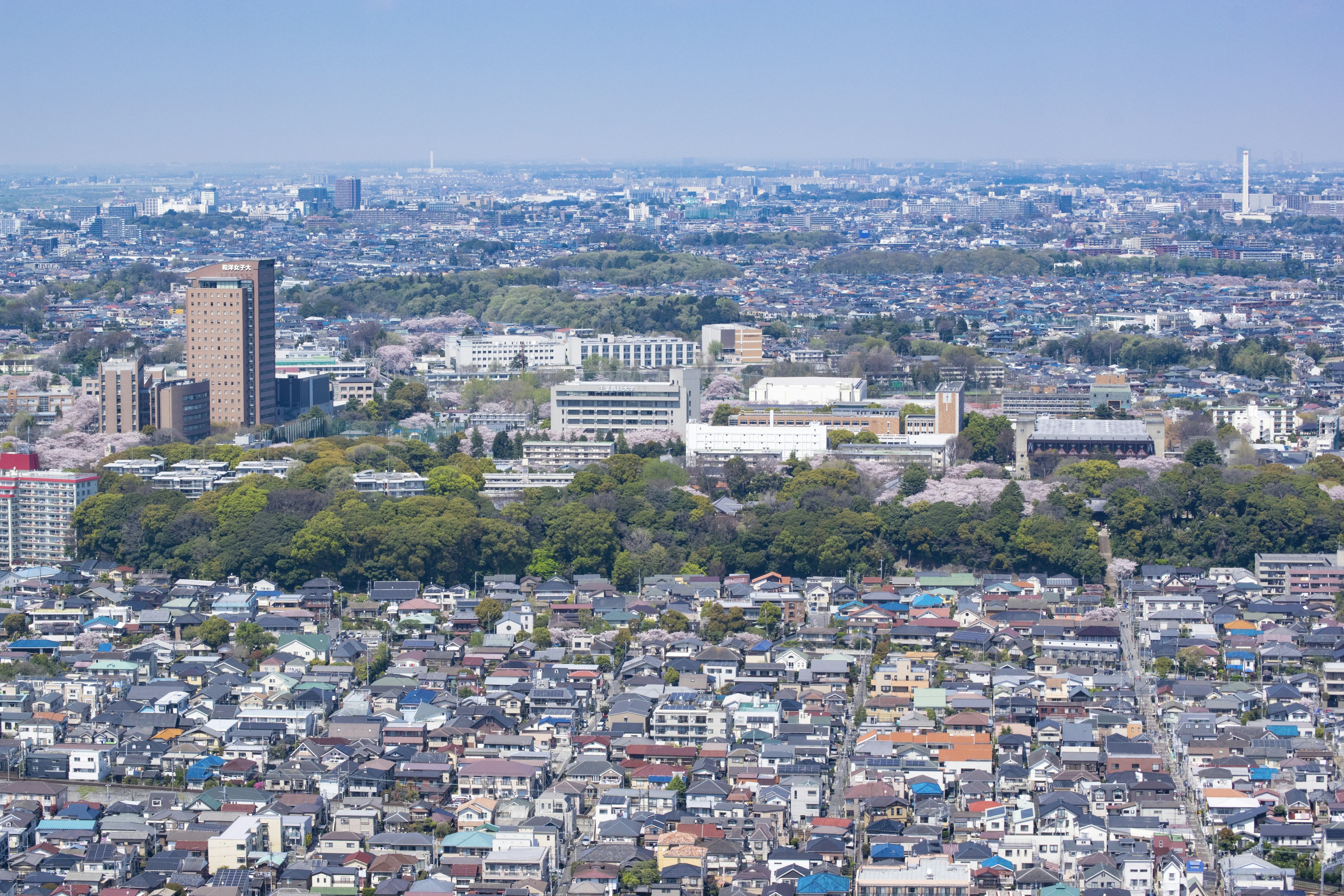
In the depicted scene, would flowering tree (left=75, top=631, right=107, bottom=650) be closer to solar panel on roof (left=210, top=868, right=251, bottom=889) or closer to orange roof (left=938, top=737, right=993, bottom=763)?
solar panel on roof (left=210, top=868, right=251, bottom=889)

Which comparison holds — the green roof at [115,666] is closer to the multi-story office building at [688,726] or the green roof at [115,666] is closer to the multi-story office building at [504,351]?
the multi-story office building at [688,726]

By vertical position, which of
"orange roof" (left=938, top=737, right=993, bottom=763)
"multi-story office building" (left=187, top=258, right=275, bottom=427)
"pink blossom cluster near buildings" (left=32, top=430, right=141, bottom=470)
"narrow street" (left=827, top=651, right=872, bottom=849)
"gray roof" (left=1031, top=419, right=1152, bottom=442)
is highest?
"multi-story office building" (left=187, top=258, right=275, bottom=427)

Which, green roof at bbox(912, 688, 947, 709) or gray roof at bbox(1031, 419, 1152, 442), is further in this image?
gray roof at bbox(1031, 419, 1152, 442)

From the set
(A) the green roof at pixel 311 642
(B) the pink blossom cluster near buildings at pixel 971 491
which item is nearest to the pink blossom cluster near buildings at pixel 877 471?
(B) the pink blossom cluster near buildings at pixel 971 491

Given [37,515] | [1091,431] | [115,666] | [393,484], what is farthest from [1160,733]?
[37,515]

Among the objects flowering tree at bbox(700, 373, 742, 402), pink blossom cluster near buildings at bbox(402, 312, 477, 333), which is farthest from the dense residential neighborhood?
pink blossom cluster near buildings at bbox(402, 312, 477, 333)

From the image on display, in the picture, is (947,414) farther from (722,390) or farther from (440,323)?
(440,323)

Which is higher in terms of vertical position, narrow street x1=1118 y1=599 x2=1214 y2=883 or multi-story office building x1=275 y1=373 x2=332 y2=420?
multi-story office building x1=275 y1=373 x2=332 y2=420
